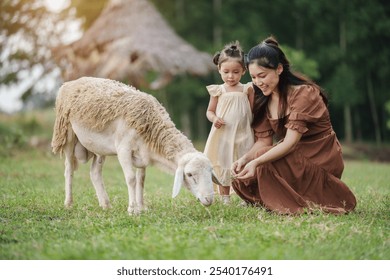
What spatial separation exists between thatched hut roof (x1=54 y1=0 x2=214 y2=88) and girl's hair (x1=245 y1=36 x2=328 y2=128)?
11.4 m

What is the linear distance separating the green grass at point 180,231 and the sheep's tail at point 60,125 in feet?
2.23

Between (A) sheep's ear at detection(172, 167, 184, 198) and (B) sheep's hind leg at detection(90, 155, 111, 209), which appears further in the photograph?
(B) sheep's hind leg at detection(90, 155, 111, 209)

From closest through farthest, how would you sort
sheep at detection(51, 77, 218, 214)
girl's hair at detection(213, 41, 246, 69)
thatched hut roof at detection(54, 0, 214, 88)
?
sheep at detection(51, 77, 218, 214) < girl's hair at detection(213, 41, 246, 69) < thatched hut roof at detection(54, 0, 214, 88)

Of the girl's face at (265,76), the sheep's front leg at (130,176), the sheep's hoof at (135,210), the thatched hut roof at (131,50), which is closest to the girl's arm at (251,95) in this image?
the girl's face at (265,76)

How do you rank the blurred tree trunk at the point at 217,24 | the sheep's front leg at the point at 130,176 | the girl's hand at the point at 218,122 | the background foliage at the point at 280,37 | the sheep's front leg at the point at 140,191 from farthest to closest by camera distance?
the blurred tree trunk at the point at 217,24, the background foliage at the point at 280,37, the girl's hand at the point at 218,122, the sheep's front leg at the point at 140,191, the sheep's front leg at the point at 130,176

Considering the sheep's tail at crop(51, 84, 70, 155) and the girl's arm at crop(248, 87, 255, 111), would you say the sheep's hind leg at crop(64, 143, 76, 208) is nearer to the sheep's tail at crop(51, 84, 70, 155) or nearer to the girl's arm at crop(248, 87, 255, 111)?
the sheep's tail at crop(51, 84, 70, 155)

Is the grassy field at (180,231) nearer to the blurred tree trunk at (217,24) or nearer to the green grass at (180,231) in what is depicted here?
the green grass at (180,231)

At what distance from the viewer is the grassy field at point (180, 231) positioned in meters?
4.04

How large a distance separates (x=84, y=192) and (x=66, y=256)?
3864mm

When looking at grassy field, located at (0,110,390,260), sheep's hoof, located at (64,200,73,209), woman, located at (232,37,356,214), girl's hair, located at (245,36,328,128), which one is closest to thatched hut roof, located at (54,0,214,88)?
grassy field, located at (0,110,390,260)

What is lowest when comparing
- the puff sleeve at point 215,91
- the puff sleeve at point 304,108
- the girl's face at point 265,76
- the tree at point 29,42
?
the tree at point 29,42

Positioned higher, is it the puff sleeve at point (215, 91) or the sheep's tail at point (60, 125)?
the puff sleeve at point (215, 91)

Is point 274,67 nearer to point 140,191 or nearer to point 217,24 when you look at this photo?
point 140,191

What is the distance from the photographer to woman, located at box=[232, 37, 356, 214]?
18.5ft
